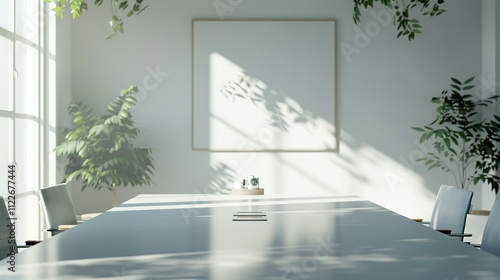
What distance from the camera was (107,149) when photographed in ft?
25.5

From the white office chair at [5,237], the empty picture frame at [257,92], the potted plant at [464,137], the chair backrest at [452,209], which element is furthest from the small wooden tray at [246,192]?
the white office chair at [5,237]

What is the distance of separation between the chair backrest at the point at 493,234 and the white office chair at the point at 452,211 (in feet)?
1.61

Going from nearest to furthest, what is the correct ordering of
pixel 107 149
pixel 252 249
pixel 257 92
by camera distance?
pixel 252 249 < pixel 107 149 < pixel 257 92

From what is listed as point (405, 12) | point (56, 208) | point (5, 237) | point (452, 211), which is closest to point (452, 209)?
point (452, 211)

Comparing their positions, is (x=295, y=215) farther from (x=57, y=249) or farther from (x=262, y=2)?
(x=262, y=2)

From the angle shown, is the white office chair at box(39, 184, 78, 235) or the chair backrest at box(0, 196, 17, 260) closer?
the chair backrest at box(0, 196, 17, 260)

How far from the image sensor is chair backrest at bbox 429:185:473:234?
4.35 metres

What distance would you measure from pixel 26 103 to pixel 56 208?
269 cm

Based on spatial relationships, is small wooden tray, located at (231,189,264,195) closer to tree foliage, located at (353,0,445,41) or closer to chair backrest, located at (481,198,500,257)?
tree foliage, located at (353,0,445,41)

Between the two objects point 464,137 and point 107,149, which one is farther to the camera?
point 464,137

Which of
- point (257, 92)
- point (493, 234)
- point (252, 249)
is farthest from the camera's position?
point (257, 92)

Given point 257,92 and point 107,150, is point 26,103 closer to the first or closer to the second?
point 107,150

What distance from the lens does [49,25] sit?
7695 millimetres

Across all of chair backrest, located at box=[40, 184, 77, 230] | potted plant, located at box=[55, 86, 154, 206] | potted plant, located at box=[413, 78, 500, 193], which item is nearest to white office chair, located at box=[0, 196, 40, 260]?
chair backrest, located at box=[40, 184, 77, 230]
